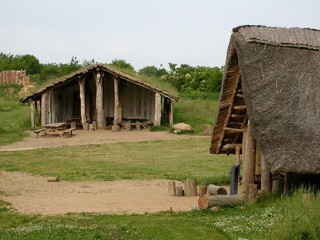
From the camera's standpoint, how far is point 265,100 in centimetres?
1452

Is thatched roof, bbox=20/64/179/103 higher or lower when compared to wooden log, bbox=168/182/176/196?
higher

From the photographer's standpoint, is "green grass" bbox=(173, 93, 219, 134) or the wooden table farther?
"green grass" bbox=(173, 93, 219, 134)

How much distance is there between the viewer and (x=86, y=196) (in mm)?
17438

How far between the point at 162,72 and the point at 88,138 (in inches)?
Result: 1391

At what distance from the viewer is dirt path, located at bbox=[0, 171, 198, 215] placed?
610 inches

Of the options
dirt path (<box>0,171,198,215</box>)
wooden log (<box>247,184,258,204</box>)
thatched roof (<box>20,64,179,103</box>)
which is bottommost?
dirt path (<box>0,171,198,215</box>)

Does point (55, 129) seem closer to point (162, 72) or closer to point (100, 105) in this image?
point (100, 105)

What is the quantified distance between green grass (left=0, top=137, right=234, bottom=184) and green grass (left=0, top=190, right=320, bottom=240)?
5.34 m

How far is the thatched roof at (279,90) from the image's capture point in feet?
45.0

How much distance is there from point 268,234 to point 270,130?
3.61 metres

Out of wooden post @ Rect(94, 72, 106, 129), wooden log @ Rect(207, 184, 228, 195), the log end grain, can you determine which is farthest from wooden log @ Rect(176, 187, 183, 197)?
wooden post @ Rect(94, 72, 106, 129)

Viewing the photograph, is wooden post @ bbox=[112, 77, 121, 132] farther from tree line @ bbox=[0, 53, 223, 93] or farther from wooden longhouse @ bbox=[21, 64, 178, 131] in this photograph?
tree line @ bbox=[0, 53, 223, 93]

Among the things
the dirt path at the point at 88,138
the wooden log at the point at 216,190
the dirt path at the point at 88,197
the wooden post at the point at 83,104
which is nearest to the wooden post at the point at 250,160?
the wooden log at the point at 216,190

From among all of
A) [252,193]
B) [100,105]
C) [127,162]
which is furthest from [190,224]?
[100,105]
